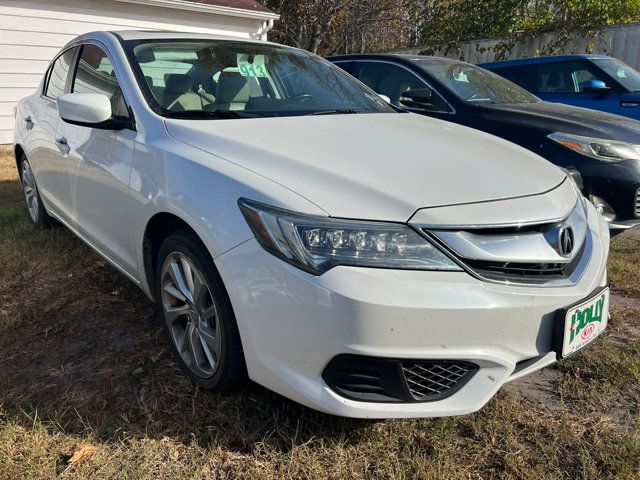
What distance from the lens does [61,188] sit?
11.4ft

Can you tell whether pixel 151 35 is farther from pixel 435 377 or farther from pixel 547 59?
pixel 547 59

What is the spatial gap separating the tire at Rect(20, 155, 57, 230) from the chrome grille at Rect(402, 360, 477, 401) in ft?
11.3

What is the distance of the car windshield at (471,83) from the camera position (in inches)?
193

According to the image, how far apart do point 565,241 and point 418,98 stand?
10.2 feet

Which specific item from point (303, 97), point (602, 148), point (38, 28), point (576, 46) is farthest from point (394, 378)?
point (576, 46)

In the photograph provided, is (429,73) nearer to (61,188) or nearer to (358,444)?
(61,188)

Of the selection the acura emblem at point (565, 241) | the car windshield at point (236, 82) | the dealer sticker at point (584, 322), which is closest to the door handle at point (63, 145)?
the car windshield at point (236, 82)

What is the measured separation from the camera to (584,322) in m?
1.98

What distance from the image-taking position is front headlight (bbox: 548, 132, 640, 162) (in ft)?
12.8

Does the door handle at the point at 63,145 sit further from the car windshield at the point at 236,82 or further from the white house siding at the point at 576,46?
the white house siding at the point at 576,46

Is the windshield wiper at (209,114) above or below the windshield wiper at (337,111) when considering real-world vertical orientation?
above

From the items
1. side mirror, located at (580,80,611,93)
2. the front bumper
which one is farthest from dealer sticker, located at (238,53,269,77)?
side mirror, located at (580,80,611,93)

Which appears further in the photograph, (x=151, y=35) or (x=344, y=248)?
(x=151, y=35)

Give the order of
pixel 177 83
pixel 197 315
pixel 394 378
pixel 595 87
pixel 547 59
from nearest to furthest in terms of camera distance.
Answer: pixel 394 378
pixel 197 315
pixel 177 83
pixel 595 87
pixel 547 59
